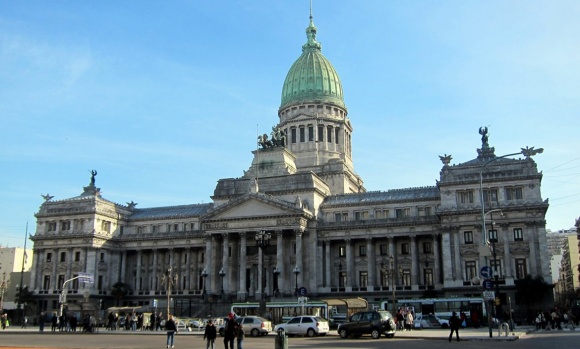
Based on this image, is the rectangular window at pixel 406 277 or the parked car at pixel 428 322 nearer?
the parked car at pixel 428 322

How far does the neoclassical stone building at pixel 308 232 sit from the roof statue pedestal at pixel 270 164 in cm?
21

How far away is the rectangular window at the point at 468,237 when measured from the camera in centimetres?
7881

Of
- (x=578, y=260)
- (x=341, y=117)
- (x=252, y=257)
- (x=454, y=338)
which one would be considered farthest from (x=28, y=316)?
(x=578, y=260)

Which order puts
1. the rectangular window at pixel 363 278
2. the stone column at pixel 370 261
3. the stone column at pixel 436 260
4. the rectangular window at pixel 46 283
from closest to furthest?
1. the stone column at pixel 436 260
2. the stone column at pixel 370 261
3. the rectangular window at pixel 363 278
4. the rectangular window at pixel 46 283

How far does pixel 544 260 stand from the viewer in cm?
7494

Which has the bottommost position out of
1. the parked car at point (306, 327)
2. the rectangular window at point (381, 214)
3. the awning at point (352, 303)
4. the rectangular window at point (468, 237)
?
the parked car at point (306, 327)

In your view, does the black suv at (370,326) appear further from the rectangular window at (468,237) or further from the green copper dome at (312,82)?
the green copper dome at (312,82)

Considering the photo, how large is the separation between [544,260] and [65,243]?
246 ft

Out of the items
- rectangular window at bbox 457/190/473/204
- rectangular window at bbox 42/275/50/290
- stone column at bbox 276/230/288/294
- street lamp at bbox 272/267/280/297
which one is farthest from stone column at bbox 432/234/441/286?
rectangular window at bbox 42/275/50/290

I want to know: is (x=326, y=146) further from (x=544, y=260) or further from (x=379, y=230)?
(x=544, y=260)

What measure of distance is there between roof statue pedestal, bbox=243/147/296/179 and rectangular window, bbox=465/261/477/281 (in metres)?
31.4

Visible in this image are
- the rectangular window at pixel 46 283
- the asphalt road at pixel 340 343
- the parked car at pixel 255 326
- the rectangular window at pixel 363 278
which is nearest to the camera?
the asphalt road at pixel 340 343

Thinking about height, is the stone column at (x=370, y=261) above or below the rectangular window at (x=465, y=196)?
below

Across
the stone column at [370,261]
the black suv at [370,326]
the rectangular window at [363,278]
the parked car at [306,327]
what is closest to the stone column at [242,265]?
the rectangular window at [363,278]
